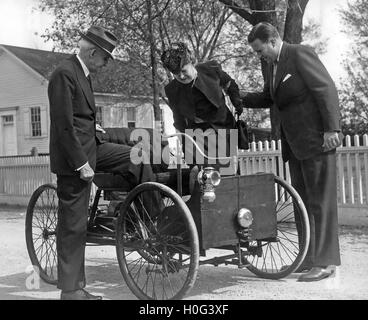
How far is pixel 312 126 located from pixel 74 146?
2.18 meters

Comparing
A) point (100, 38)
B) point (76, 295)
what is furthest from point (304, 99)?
point (76, 295)

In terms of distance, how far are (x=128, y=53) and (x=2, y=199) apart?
577cm

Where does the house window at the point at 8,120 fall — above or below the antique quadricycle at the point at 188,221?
above

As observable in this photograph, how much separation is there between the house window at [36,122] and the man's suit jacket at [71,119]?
2582cm

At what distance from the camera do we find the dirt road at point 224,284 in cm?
491

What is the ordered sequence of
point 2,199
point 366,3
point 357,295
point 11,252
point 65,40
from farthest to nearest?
point 366,3 < point 65,40 < point 2,199 < point 11,252 < point 357,295

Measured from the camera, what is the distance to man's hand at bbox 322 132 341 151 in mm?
5078

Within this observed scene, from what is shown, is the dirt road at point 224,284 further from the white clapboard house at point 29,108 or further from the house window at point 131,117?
the house window at point 131,117

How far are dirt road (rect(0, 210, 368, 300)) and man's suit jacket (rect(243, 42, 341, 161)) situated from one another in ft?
3.94

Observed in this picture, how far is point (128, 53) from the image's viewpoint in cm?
1780

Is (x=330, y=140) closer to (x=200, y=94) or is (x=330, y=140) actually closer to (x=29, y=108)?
(x=200, y=94)

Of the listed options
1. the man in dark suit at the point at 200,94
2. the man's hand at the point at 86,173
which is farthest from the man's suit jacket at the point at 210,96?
the man's hand at the point at 86,173
